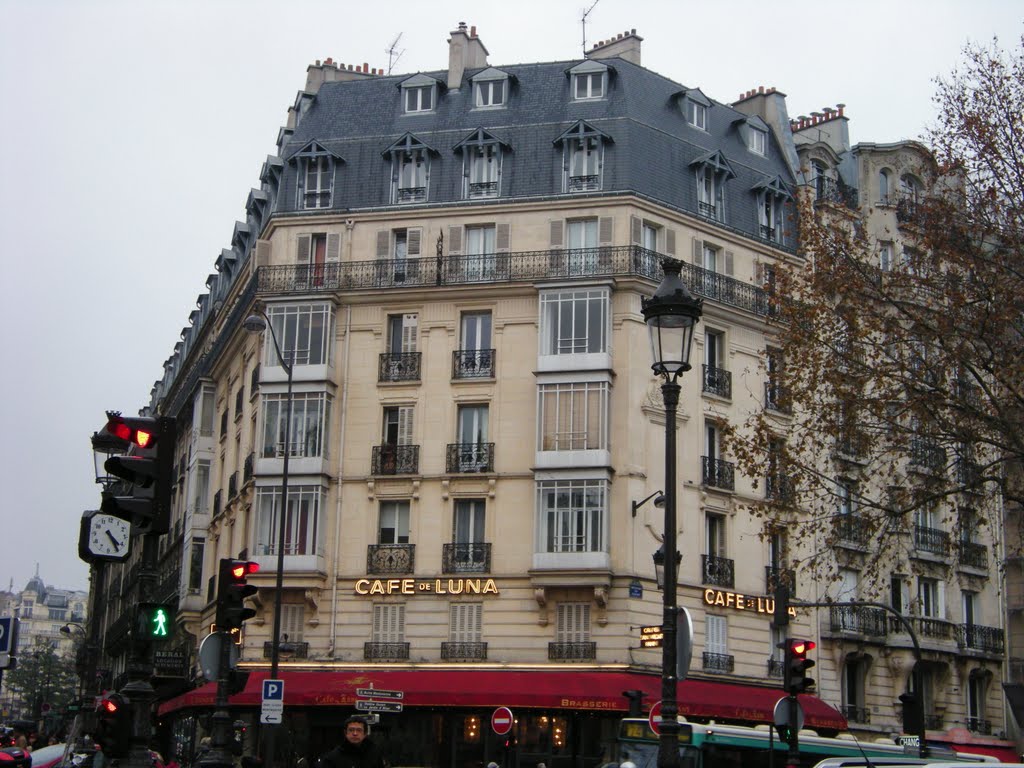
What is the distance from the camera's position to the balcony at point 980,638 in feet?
142

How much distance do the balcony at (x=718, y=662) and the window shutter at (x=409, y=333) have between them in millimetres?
10939

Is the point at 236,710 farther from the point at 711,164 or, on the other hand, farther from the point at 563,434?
the point at 711,164

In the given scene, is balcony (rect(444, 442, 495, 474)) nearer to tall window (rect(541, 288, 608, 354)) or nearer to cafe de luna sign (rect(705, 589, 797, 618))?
tall window (rect(541, 288, 608, 354))

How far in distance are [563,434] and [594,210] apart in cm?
615

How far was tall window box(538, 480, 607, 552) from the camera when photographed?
117 ft

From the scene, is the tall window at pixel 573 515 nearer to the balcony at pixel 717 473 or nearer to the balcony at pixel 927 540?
the balcony at pixel 717 473

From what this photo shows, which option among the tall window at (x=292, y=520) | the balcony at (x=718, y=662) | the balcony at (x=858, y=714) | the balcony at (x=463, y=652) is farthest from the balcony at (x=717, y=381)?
the tall window at (x=292, y=520)

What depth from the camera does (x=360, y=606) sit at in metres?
37.1

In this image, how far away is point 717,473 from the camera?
38000 mm

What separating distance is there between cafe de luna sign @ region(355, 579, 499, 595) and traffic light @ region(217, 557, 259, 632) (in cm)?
2051

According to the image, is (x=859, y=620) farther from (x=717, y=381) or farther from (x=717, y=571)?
(x=717, y=381)

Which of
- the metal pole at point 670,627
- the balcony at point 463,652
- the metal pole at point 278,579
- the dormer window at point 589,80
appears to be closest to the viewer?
the metal pole at point 670,627

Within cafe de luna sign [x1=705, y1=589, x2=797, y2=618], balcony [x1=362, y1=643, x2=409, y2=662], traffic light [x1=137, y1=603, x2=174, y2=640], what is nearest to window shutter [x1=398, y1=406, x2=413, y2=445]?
balcony [x1=362, y1=643, x2=409, y2=662]

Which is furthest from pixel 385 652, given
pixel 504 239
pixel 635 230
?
pixel 635 230
